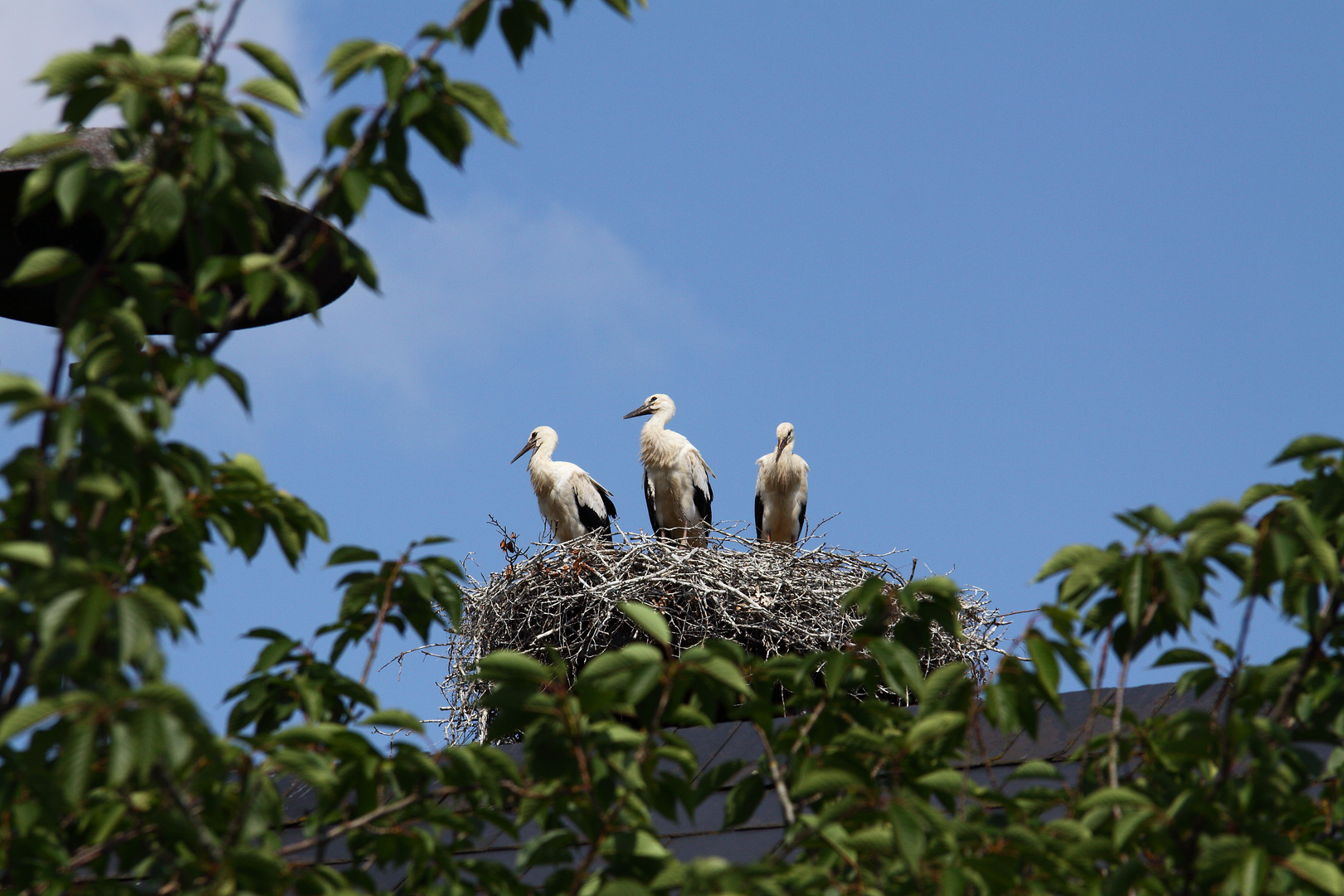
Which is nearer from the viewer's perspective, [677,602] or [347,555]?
[347,555]

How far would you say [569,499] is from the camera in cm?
1135

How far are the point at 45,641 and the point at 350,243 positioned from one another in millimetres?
991

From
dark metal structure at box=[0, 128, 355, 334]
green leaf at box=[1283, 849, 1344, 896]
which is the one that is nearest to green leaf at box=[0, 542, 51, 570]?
dark metal structure at box=[0, 128, 355, 334]

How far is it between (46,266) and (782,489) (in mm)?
8888

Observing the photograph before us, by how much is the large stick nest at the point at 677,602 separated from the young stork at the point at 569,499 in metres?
1.99

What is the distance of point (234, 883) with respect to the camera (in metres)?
2.36

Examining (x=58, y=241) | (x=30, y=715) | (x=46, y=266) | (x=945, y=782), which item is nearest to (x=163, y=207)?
(x=46, y=266)

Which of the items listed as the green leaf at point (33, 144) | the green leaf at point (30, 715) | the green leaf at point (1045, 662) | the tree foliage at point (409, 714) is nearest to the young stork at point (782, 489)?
the tree foliage at point (409, 714)

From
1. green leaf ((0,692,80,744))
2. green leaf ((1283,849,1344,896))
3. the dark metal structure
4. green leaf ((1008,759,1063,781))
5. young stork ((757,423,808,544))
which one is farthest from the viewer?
young stork ((757,423,808,544))

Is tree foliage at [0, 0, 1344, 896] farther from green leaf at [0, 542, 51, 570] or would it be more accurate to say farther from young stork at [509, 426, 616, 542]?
young stork at [509, 426, 616, 542]

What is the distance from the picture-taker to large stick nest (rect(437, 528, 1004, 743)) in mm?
8602

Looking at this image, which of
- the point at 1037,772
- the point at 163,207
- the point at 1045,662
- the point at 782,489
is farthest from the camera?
the point at 782,489

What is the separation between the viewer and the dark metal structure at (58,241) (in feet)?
13.9

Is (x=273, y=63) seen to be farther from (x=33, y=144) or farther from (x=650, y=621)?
(x=650, y=621)
